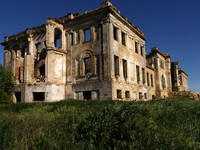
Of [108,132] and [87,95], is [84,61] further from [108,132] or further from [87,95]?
[108,132]

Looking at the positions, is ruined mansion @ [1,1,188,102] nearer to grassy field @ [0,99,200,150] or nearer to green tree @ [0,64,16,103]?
green tree @ [0,64,16,103]

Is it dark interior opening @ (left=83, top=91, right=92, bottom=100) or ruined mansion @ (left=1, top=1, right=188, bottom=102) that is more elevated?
ruined mansion @ (left=1, top=1, right=188, bottom=102)

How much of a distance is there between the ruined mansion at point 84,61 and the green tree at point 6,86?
76 cm

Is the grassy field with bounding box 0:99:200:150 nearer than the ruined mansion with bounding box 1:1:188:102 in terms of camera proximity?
Yes

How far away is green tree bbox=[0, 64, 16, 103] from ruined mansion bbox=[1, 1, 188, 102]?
761mm

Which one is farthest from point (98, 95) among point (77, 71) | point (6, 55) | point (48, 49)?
point (6, 55)

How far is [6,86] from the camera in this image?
18344 millimetres

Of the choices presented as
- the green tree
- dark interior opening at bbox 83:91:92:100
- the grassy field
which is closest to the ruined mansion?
dark interior opening at bbox 83:91:92:100

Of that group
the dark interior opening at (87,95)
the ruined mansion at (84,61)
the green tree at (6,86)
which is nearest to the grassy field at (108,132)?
the ruined mansion at (84,61)

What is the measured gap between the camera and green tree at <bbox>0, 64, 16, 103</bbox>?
57.7 feet

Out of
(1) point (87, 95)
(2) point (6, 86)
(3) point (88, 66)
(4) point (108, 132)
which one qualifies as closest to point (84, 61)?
(3) point (88, 66)

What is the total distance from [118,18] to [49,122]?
13.9 metres

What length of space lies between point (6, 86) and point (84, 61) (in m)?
9.09

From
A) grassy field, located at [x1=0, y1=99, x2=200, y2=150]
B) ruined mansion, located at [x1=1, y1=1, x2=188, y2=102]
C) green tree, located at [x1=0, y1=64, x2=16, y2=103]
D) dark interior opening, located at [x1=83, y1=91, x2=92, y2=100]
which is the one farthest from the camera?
green tree, located at [x1=0, y1=64, x2=16, y2=103]
